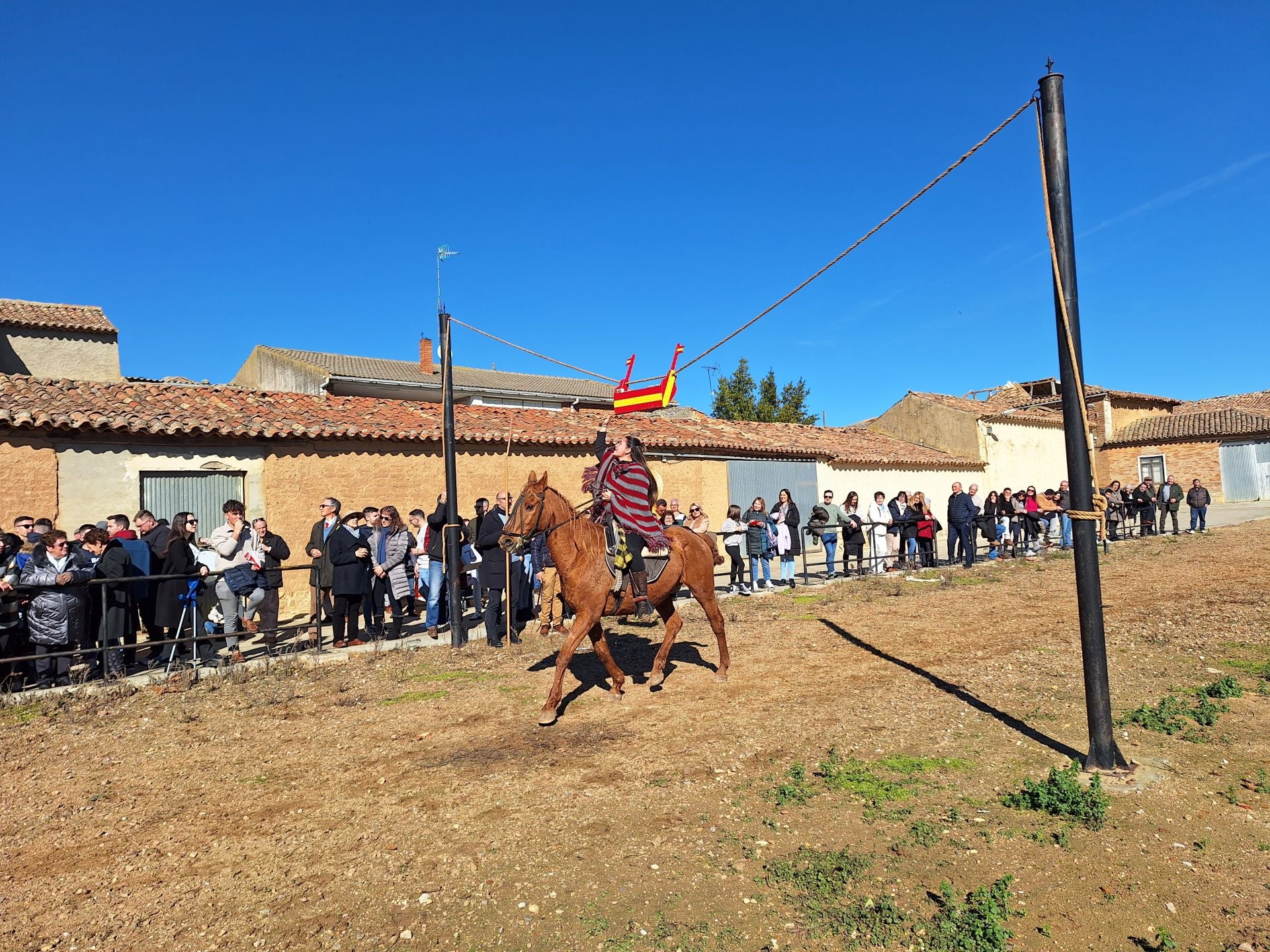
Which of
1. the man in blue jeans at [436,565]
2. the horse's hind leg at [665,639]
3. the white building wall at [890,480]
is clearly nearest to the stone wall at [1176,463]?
the white building wall at [890,480]

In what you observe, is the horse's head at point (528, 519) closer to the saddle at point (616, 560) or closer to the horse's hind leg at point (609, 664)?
the saddle at point (616, 560)

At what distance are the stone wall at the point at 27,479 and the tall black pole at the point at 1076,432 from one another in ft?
45.1

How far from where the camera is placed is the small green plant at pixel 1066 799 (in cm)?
406

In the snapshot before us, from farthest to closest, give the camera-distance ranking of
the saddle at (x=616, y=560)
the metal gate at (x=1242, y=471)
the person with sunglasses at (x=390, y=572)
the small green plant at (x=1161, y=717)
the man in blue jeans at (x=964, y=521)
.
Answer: the metal gate at (x=1242, y=471)
the man in blue jeans at (x=964, y=521)
the person with sunglasses at (x=390, y=572)
the saddle at (x=616, y=560)
the small green plant at (x=1161, y=717)

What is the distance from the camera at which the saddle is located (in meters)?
7.03

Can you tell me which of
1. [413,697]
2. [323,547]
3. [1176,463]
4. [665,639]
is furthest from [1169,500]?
[323,547]

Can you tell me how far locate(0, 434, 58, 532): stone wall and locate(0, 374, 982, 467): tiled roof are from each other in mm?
338

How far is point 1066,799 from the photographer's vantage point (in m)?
4.20

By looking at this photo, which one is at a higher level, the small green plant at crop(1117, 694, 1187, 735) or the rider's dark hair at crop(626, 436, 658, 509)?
the rider's dark hair at crop(626, 436, 658, 509)

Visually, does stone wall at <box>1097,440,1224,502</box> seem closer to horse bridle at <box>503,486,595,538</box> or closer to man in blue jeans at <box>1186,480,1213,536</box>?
man in blue jeans at <box>1186,480,1213,536</box>

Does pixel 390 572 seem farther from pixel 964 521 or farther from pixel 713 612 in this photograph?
pixel 964 521

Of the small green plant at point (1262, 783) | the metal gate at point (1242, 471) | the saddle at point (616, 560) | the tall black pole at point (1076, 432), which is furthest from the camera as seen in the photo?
the metal gate at point (1242, 471)

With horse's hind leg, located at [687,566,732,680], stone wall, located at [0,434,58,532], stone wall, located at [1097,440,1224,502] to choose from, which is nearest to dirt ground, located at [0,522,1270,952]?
horse's hind leg, located at [687,566,732,680]

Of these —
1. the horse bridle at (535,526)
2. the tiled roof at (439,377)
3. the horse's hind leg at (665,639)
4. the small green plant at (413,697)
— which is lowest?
the small green plant at (413,697)
